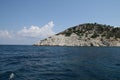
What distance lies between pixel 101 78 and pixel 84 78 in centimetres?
279

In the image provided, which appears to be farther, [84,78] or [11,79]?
[84,78]

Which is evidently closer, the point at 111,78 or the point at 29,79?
the point at 29,79

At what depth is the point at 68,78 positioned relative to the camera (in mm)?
29625

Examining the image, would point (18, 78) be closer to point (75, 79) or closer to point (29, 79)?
point (29, 79)

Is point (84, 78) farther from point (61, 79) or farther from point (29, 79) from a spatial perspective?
point (29, 79)

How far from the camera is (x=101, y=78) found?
29.8m

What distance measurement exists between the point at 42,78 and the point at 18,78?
369 centimetres

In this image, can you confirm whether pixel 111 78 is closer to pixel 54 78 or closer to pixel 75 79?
pixel 75 79

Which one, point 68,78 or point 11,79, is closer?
point 11,79

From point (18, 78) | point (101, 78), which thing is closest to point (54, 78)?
point (18, 78)

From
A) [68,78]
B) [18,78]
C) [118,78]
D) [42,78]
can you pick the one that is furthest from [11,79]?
[118,78]

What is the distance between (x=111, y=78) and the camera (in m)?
29.9

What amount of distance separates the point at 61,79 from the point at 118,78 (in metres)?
9.21

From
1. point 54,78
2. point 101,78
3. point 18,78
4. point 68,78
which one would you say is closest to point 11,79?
point 18,78
